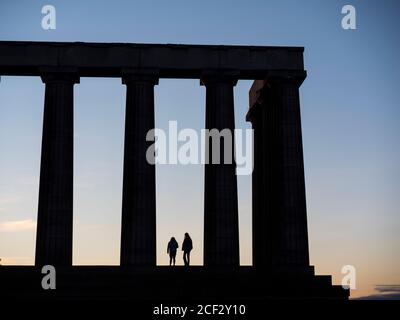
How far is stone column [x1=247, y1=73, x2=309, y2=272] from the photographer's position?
95688mm

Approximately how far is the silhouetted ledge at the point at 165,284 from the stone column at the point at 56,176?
595 centimetres

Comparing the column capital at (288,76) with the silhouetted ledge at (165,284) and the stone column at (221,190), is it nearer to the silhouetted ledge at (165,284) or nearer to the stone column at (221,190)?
the stone column at (221,190)

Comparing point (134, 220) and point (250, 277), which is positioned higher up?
point (134, 220)

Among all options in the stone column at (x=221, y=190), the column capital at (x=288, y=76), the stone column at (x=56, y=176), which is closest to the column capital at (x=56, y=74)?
the stone column at (x=56, y=176)

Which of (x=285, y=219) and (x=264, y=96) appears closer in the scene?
(x=285, y=219)

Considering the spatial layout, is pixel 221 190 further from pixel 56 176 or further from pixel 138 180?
pixel 56 176

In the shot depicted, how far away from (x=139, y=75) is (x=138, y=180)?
1389 cm

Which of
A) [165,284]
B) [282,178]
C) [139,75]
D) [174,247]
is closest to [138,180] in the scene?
[174,247]

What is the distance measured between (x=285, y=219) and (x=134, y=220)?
1907cm

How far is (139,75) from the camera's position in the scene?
9812cm

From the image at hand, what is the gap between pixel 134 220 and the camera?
9375 cm
